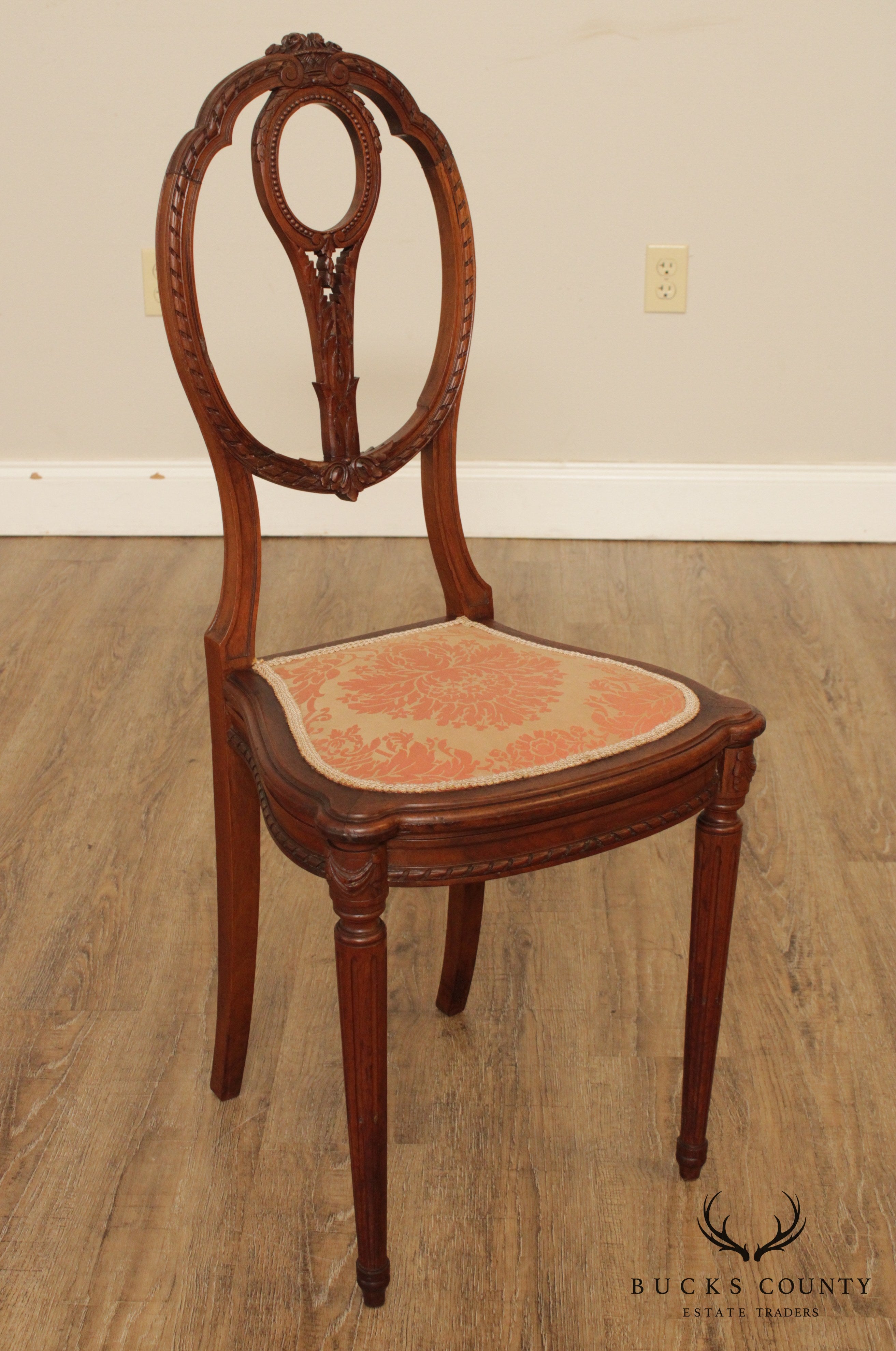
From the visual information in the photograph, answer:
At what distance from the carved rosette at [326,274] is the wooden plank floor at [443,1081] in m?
0.54

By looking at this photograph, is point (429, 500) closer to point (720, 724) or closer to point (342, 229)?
point (342, 229)

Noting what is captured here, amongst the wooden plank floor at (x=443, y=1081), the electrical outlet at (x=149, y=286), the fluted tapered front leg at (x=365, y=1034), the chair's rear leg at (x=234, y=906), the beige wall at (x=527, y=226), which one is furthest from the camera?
the electrical outlet at (x=149, y=286)

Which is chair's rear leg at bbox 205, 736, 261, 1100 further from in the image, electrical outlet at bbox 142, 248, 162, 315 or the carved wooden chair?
electrical outlet at bbox 142, 248, 162, 315

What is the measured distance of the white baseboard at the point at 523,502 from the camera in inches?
104

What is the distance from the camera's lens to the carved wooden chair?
84 centimetres

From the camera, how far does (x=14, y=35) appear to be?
8.04ft

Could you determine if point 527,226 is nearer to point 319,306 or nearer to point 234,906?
point 319,306

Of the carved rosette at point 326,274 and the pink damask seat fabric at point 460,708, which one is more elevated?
the carved rosette at point 326,274

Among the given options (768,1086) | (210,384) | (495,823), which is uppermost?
(210,384)

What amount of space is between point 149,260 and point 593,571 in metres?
1.10

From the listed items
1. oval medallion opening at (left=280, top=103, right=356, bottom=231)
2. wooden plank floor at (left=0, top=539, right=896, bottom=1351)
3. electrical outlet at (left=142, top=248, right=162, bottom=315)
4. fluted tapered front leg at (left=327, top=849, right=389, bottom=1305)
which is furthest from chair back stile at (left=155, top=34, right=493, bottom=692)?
electrical outlet at (left=142, top=248, right=162, bottom=315)

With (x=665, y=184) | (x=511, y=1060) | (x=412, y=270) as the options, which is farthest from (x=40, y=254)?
(x=511, y=1060)

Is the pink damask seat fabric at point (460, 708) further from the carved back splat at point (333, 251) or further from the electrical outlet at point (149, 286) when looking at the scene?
the electrical outlet at point (149, 286)

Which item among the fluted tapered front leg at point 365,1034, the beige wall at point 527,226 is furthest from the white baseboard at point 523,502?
the fluted tapered front leg at point 365,1034
